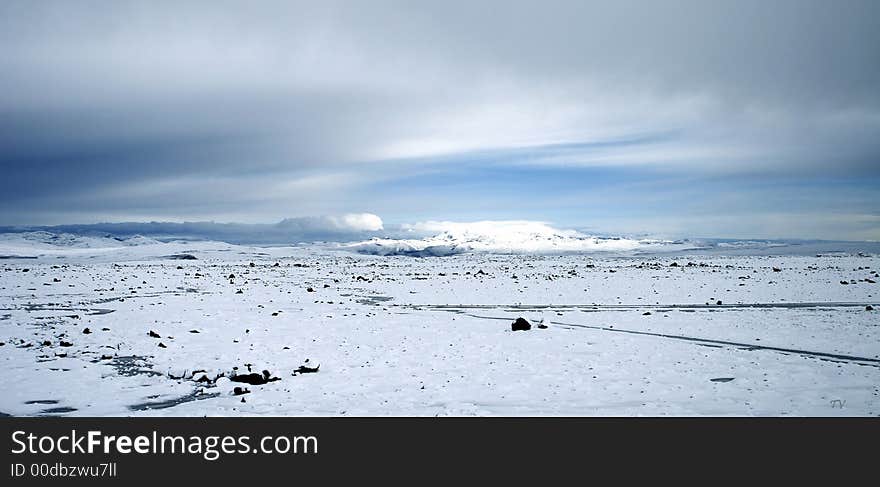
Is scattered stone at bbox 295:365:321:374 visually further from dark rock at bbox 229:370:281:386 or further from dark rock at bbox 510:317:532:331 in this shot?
dark rock at bbox 510:317:532:331

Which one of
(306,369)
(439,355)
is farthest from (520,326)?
(306,369)

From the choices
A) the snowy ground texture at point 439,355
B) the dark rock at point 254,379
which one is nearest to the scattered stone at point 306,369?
the snowy ground texture at point 439,355

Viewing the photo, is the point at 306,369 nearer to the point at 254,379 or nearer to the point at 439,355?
the point at 254,379

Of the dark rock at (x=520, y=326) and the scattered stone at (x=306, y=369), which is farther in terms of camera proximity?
the dark rock at (x=520, y=326)

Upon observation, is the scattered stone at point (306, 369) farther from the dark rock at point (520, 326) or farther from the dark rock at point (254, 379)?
the dark rock at point (520, 326)

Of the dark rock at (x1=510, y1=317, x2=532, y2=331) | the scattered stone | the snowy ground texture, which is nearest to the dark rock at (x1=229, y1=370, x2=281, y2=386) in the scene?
the snowy ground texture

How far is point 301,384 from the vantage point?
49.3ft

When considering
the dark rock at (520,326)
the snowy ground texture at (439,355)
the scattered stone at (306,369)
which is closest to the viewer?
the snowy ground texture at (439,355)

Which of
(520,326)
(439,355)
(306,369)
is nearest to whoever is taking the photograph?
(306,369)

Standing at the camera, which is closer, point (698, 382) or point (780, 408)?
point (780, 408)

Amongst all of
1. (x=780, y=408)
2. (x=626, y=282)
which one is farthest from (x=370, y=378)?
(x=626, y=282)

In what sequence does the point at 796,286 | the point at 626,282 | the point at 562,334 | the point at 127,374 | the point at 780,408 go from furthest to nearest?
the point at 626,282 → the point at 796,286 → the point at 562,334 → the point at 127,374 → the point at 780,408
